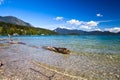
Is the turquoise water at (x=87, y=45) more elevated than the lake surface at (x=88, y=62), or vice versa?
the lake surface at (x=88, y=62)

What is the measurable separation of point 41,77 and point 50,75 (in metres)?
0.83

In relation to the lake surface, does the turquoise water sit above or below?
below

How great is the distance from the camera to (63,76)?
11.0 m

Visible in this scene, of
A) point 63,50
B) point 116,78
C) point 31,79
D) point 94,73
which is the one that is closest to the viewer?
point 31,79

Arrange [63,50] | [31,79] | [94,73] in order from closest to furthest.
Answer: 1. [31,79]
2. [94,73]
3. [63,50]

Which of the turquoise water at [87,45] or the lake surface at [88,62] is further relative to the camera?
the turquoise water at [87,45]

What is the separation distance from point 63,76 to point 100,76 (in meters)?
2.85

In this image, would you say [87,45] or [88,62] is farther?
[87,45]

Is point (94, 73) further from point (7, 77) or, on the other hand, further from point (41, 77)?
point (7, 77)

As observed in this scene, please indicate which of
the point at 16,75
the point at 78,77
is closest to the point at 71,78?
the point at 78,77

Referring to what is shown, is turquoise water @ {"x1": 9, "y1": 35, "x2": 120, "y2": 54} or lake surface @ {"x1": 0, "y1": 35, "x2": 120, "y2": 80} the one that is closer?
lake surface @ {"x1": 0, "y1": 35, "x2": 120, "y2": 80}

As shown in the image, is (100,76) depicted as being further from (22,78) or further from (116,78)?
(22,78)

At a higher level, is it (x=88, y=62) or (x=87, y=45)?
(x=88, y=62)

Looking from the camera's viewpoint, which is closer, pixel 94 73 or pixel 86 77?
pixel 86 77
